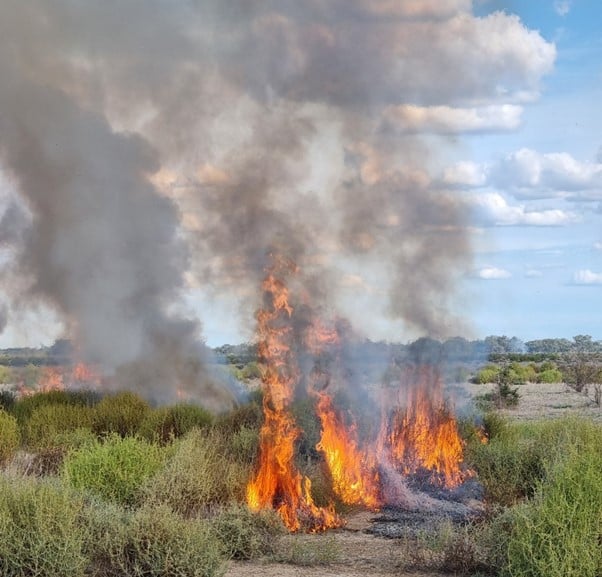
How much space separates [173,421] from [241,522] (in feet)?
A: 33.8

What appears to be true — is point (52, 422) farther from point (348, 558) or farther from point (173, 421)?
point (348, 558)

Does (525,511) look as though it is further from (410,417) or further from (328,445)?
(410,417)

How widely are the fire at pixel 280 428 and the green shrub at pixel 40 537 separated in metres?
4.02

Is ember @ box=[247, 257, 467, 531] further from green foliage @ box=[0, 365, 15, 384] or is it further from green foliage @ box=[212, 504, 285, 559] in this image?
green foliage @ box=[0, 365, 15, 384]

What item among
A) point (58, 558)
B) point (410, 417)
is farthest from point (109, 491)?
point (410, 417)

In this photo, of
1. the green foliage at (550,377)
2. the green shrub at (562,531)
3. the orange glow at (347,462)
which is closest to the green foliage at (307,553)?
the green shrub at (562,531)

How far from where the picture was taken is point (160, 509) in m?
12.3

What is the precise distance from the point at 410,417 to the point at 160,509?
8908 millimetres

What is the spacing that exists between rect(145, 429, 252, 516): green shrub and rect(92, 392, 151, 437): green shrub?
8.39 metres

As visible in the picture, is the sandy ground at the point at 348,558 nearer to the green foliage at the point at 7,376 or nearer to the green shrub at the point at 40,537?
the green shrub at the point at 40,537

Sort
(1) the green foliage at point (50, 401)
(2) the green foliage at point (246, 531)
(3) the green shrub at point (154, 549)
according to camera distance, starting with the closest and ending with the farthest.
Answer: (3) the green shrub at point (154, 549) → (2) the green foliage at point (246, 531) → (1) the green foliage at point (50, 401)

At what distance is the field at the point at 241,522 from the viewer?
38.3 feet

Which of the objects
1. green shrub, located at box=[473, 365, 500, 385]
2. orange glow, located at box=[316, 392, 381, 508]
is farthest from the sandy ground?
green shrub, located at box=[473, 365, 500, 385]

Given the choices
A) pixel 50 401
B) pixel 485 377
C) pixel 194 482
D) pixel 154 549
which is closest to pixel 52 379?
pixel 50 401
